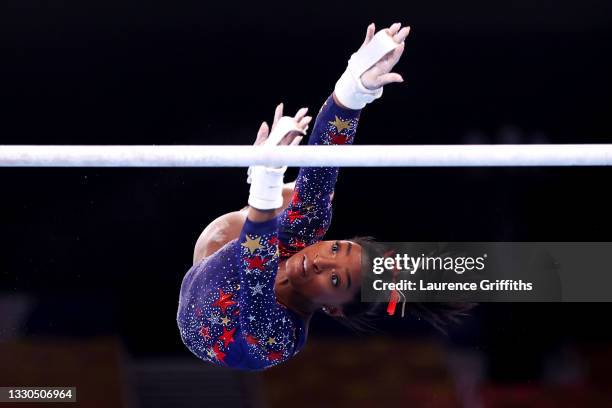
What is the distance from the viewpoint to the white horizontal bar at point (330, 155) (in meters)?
2.09

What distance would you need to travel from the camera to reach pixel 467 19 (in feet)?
12.8

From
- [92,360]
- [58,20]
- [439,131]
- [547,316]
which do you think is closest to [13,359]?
[92,360]

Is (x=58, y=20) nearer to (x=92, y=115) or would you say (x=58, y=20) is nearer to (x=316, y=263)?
(x=92, y=115)

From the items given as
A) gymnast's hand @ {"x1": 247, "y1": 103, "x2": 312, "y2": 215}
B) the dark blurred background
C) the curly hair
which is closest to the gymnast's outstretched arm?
the curly hair

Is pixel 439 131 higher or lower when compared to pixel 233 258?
higher

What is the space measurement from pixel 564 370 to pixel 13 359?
2730mm

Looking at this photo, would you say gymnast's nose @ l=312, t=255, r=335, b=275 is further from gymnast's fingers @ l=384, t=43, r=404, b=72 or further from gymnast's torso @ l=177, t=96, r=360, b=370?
gymnast's fingers @ l=384, t=43, r=404, b=72

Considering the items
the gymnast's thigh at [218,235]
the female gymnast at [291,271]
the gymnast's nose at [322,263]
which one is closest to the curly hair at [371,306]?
the female gymnast at [291,271]

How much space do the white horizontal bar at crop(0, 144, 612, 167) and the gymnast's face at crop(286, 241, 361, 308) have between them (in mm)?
699

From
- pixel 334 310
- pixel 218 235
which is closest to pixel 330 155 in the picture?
pixel 334 310

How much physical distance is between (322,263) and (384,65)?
715 mm

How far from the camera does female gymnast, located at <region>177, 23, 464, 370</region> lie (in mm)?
2451

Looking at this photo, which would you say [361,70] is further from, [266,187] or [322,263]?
[322,263]

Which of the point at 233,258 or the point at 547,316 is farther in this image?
the point at 547,316
